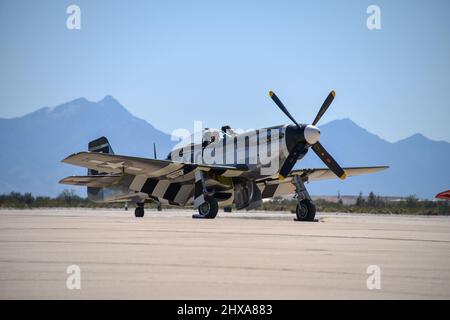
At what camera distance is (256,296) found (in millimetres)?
5820

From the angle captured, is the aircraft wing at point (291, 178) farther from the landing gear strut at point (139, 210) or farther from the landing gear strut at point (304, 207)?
the landing gear strut at point (139, 210)

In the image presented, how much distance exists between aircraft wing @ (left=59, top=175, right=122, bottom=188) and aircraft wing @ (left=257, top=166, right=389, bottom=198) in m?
6.72

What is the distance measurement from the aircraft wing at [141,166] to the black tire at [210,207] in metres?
1.29

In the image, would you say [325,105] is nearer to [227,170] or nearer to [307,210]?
[307,210]

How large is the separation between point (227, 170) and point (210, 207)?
5.55ft

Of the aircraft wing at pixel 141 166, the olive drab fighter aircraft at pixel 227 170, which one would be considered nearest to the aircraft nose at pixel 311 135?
the olive drab fighter aircraft at pixel 227 170

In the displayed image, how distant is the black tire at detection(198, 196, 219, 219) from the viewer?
73.6ft

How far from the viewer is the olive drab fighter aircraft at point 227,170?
2183cm

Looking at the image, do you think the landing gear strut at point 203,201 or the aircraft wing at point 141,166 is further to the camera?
the landing gear strut at point 203,201

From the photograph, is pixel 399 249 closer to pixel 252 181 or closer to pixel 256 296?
pixel 256 296

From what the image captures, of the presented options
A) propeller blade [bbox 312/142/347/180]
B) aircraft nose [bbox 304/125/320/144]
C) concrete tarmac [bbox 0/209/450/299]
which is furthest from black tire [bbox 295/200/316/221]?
Answer: concrete tarmac [bbox 0/209/450/299]

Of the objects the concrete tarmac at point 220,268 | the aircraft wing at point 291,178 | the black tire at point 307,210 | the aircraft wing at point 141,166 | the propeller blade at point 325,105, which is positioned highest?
the propeller blade at point 325,105

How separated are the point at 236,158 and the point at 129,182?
559 centimetres
